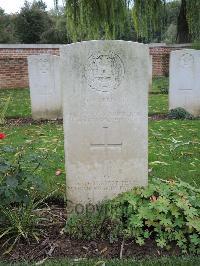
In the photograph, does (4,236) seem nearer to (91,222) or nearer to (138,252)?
(91,222)

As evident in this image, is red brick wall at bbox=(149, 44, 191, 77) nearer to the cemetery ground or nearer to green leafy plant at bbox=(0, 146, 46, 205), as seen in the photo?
the cemetery ground

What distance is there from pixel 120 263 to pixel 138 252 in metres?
0.27

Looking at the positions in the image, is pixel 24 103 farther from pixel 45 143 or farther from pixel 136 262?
pixel 136 262

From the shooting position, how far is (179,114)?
874cm

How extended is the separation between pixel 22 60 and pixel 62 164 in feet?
34.9

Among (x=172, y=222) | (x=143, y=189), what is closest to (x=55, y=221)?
(x=143, y=189)

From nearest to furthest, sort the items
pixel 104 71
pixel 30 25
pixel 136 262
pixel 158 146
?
1. pixel 136 262
2. pixel 104 71
3. pixel 158 146
4. pixel 30 25

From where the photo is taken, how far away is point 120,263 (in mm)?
2895

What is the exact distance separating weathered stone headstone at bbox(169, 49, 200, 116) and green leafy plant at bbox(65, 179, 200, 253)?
5.71 m

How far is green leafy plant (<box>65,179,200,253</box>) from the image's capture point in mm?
3098

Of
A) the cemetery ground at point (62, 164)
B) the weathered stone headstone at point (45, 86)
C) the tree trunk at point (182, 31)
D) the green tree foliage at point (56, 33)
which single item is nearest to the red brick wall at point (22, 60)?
the tree trunk at point (182, 31)

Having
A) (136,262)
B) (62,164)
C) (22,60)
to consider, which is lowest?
(136,262)

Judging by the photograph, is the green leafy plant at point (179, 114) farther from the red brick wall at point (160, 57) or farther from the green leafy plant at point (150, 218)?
the red brick wall at point (160, 57)

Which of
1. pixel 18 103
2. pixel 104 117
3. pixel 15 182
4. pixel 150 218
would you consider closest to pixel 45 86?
pixel 18 103
